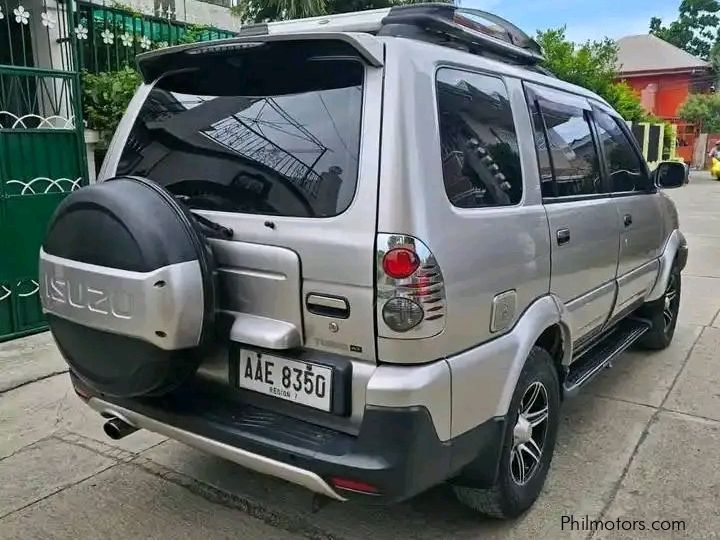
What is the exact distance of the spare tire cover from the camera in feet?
7.18

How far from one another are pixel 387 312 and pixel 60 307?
4.16 feet

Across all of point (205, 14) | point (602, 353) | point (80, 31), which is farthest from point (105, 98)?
point (602, 353)

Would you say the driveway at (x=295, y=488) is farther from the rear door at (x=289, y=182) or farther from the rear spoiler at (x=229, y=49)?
the rear spoiler at (x=229, y=49)

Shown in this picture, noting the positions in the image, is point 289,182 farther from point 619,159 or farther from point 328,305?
point 619,159

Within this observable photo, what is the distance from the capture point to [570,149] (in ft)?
10.9

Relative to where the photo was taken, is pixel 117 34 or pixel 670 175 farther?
pixel 117 34

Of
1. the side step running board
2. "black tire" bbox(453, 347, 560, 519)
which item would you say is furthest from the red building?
"black tire" bbox(453, 347, 560, 519)

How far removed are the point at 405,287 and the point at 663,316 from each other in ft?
11.8

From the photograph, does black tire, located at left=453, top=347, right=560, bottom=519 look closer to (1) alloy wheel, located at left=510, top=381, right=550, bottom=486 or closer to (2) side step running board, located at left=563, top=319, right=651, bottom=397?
(1) alloy wheel, located at left=510, top=381, right=550, bottom=486

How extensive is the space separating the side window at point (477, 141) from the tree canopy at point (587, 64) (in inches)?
554

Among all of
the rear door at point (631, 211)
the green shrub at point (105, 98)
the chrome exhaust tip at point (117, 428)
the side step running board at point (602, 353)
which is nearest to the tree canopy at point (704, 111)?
the rear door at point (631, 211)

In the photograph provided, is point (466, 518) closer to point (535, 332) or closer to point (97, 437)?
point (535, 332)

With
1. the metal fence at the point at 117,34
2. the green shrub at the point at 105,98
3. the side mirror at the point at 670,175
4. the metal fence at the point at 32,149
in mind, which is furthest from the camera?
the metal fence at the point at 117,34

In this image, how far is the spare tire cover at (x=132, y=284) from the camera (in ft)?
7.18
